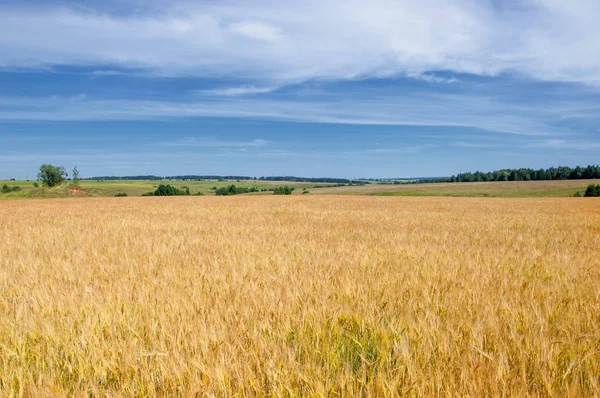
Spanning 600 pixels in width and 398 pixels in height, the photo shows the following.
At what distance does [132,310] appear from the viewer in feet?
10.2

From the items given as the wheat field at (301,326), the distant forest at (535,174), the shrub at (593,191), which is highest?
the distant forest at (535,174)

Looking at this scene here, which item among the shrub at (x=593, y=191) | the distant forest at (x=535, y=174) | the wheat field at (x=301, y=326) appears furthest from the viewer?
the distant forest at (x=535, y=174)

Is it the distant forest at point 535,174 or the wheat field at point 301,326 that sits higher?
the distant forest at point 535,174

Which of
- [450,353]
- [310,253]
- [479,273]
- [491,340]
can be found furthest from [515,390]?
[310,253]

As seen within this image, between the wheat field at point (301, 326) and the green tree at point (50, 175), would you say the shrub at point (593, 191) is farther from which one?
the green tree at point (50, 175)

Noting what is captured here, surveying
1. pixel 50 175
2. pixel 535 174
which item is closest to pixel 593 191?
pixel 535 174

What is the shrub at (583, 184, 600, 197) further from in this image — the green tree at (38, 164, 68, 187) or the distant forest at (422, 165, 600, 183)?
the green tree at (38, 164, 68, 187)

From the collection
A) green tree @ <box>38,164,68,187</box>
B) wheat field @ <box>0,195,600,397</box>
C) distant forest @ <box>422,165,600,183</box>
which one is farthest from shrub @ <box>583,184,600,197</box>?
green tree @ <box>38,164,68,187</box>

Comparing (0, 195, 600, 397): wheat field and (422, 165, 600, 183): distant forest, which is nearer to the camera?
(0, 195, 600, 397): wheat field

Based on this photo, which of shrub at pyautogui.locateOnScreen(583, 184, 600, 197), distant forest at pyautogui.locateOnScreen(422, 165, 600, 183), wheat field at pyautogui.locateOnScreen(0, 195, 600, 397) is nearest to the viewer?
wheat field at pyautogui.locateOnScreen(0, 195, 600, 397)

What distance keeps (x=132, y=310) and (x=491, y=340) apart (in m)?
2.76

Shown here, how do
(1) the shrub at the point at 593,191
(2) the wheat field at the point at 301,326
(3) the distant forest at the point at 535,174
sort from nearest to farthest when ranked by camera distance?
(2) the wheat field at the point at 301,326 → (1) the shrub at the point at 593,191 → (3) the distant forest at the point at 535,174

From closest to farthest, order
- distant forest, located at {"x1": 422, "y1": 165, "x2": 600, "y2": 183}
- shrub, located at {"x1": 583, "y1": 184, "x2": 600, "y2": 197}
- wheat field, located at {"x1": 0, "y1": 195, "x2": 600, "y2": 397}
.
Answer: wheat field, located at {"x1": 0, "y1": 195, "x2": 600, "y2": 397}
shrub, located at {"x1": 583, "y1": 184, "x2": 600, "y2": 197}
distant forest, located at {"x1": 422, "y1": 165, "x2": 600, "y2": 183}

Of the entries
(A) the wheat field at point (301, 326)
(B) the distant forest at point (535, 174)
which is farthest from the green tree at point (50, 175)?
(B) the distant forest at point (535, 174)
